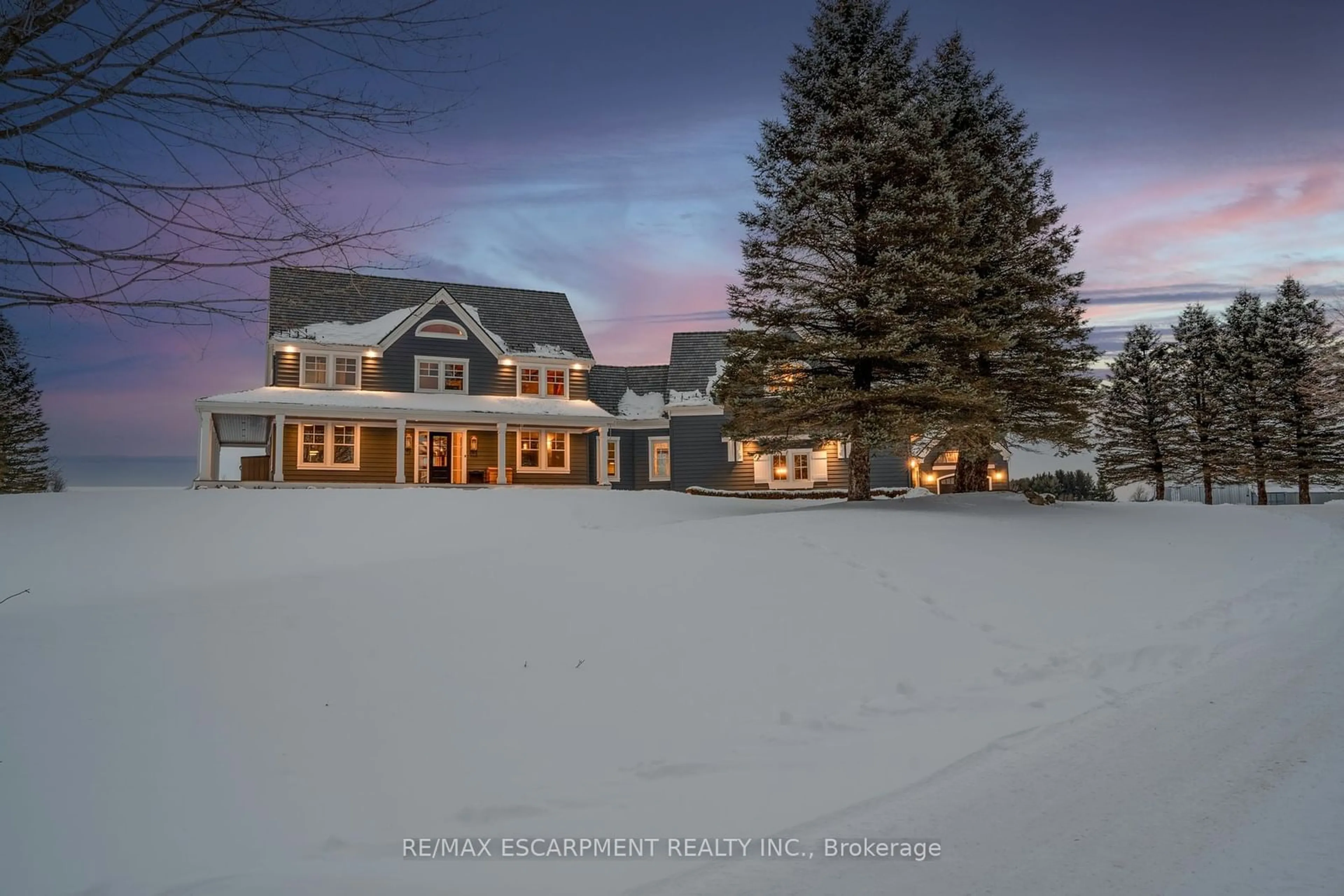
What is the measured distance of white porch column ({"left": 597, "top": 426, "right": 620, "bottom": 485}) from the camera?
88.3 ft

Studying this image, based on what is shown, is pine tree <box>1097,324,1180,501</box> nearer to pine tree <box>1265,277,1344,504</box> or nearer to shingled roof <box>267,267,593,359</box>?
pine tree <box>1265,277,1344,504</box>

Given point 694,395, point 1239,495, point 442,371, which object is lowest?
point 1239,495

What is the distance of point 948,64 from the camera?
20938 mm

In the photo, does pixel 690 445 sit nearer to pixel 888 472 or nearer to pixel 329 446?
pixel 888 472

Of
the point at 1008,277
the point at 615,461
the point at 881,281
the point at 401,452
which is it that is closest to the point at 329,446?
the point at 401,452

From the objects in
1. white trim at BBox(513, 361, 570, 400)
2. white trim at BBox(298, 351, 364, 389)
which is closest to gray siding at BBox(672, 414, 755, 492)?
white trim at BBox(513, 361, 570, 400)

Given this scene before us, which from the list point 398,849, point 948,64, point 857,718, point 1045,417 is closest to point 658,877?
point 398,849

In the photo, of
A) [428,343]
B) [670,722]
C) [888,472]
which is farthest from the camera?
[888,472]

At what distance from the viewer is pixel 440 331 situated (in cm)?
2769

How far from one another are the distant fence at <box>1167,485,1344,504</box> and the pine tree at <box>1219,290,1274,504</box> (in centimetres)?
662

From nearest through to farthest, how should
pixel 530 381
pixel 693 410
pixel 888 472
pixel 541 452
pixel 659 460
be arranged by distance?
1. pixel 541 452
2. pixel 530 381
3. pixel 693 410
4. pixel 888 472
5. pixel 659 460

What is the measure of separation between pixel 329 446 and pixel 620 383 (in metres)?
13.5

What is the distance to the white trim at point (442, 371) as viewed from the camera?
27203 mm

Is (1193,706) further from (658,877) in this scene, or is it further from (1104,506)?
(1104,506)
